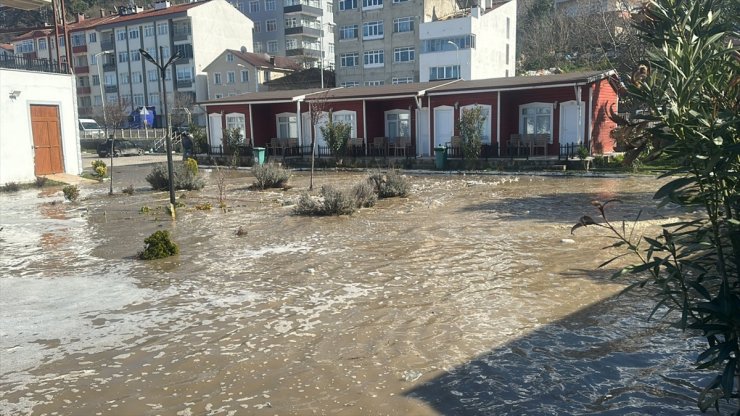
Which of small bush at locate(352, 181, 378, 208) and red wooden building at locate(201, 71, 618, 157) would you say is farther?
red wooden building at locate(201, 71, 618, 157)

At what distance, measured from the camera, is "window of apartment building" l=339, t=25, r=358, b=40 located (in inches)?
2226

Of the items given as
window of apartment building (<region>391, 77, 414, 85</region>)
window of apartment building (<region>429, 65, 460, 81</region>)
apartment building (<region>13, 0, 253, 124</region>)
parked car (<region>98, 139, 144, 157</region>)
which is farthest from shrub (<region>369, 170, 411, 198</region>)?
apartment building (<region>13, 0, 253, 124</region>)

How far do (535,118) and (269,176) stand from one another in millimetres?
12762

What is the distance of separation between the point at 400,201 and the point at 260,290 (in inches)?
352

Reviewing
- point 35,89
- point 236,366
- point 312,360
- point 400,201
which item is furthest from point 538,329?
point 35,89

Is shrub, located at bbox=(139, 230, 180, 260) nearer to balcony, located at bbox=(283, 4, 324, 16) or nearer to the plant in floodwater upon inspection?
the plant in floodwater

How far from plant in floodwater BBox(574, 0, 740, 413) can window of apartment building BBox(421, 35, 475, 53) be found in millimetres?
46697

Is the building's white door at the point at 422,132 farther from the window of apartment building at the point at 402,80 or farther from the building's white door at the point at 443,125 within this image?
the window of apartment building at the point at 402,80

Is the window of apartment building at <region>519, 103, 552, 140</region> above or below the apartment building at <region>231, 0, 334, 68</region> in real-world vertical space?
below

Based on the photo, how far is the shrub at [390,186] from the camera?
16.9 metres

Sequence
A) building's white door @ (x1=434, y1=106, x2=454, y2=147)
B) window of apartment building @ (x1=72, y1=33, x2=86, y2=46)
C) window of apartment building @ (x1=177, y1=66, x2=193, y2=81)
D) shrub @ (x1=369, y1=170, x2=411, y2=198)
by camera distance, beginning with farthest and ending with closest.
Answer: window of apartment building @ (x1=72, y1=33, x2=86, y2=46), window of apartment building @ (x1=177, y1=66, x2=193, y2=81), building's white door @ (x1=434, y1=106, x2=454, y2=147), shrub @ (x1=369, y1=170, x2=411, y2=198)

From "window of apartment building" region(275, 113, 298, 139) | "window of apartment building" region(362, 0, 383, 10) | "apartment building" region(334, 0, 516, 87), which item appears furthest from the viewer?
"window of apartment building" region(362, 0, 383, 10)

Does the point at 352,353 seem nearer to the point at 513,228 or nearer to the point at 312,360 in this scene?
the point at 312,360

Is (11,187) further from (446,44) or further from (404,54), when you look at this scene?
(404,54)
